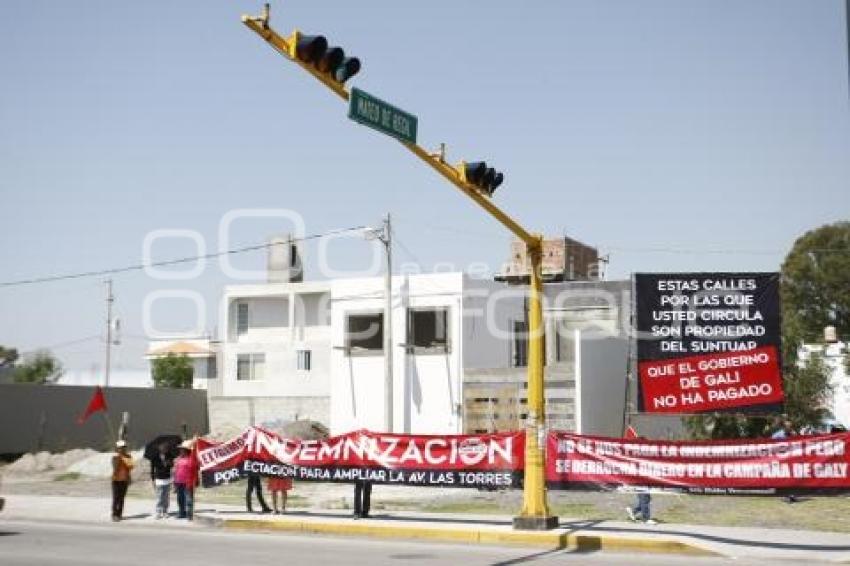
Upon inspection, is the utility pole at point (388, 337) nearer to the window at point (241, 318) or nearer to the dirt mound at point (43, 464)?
the dirt mound at point (43, 464)

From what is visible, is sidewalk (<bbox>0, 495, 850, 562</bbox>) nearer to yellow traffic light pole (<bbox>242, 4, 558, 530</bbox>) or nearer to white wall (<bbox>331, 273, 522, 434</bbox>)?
yellow traffic light pole (<bbox>242, 4, 558, 530</bbox>)

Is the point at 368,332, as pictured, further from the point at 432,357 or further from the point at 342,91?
the point at 342,91

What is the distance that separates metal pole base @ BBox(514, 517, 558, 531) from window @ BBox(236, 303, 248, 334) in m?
43.4

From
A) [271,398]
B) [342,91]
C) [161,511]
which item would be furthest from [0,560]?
[271,398]

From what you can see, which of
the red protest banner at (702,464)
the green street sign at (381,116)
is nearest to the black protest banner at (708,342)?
the red protest banner at (702,464)

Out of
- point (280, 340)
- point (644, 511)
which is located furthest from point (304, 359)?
point (644, 511)

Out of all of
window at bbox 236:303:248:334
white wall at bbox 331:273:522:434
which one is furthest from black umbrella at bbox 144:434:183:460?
window at bbox 236:303:248:334

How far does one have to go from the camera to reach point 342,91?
41.8ft

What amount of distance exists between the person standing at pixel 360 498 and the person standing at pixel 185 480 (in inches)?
131

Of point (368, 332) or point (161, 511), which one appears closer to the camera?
point (161, 511)

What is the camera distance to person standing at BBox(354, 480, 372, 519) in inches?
801

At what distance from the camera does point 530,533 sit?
1752 cm

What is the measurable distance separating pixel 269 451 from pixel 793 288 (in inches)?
2802

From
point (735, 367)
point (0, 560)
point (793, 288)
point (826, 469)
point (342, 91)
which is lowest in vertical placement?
point (0, 560)
